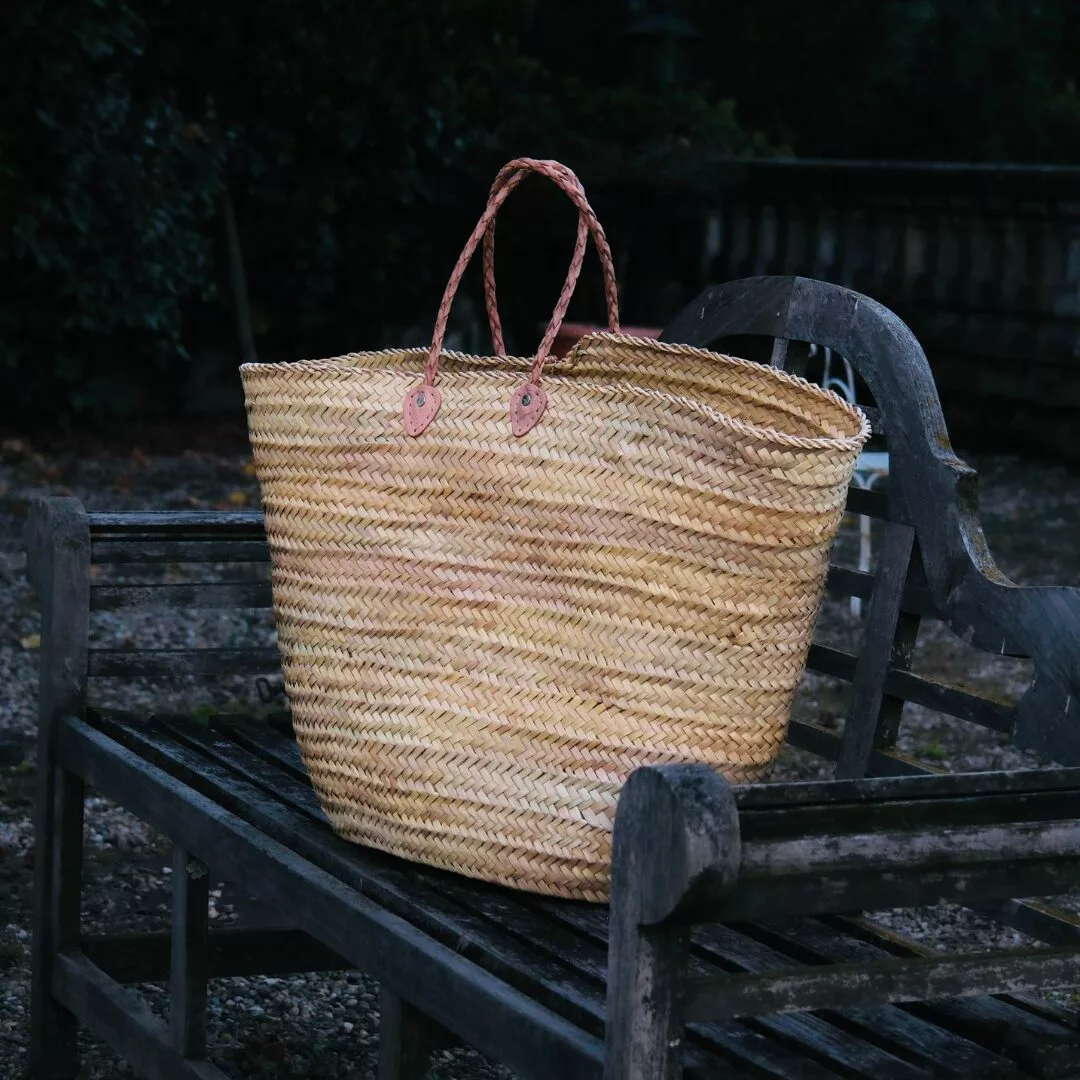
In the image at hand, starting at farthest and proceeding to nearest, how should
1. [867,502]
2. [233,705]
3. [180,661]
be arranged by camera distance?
[233,705], [180,661], [867,502]

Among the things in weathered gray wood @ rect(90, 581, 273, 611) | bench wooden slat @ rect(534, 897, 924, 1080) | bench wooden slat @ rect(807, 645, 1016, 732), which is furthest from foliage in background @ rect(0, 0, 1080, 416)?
bench wooden slat @ rect(534, 897, 924, 1080)

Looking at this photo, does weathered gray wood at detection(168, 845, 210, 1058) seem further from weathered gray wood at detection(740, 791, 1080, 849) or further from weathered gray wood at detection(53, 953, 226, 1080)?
weathered gray wood at detection(740, 791, 1080, 849)

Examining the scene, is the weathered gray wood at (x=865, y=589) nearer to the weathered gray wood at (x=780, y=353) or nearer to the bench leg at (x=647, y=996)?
the weathered gray wood at (x=780, y=353)

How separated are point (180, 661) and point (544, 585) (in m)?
1.01

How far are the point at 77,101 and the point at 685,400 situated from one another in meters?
6.54

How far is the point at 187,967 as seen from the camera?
2.23 m

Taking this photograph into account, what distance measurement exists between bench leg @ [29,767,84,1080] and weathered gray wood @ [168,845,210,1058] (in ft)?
1.29

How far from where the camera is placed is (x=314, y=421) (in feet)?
6.70

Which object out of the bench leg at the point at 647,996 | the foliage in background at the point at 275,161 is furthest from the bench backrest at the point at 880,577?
the foliage in background at the point at 275,161

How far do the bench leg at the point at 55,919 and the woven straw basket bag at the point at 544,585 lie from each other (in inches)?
27.3

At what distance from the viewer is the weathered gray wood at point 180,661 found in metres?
2.70

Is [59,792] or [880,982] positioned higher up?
[880,982]

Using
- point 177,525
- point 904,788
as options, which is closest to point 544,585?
point 904,788

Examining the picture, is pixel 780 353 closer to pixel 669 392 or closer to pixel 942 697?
pixel 669 392
